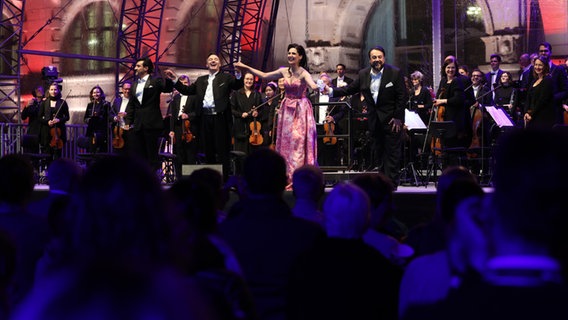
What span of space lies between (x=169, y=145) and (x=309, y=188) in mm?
10621

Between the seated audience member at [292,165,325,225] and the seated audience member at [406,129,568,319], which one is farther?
the seated audience member at [292,165,325,225]

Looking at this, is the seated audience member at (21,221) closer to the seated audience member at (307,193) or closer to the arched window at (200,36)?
the seated audience member at (307,193)

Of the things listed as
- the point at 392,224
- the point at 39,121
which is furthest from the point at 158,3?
the point at 392,224

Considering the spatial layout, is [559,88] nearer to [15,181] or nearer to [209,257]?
[15,181]

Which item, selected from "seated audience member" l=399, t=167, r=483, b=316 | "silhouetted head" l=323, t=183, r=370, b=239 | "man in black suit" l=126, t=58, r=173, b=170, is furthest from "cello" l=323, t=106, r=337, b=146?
"silhouetted head" l=323, t=183, r=370, b=239

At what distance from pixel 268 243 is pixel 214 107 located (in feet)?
24.7

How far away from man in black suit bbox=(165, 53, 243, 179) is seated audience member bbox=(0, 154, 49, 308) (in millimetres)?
6883

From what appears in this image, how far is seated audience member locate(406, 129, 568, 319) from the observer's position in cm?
143

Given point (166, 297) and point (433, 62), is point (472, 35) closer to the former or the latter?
point (433, 62)

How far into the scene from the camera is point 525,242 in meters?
1.44

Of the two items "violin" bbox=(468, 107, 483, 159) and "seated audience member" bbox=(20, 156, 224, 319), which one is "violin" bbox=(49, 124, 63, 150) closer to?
"violin" bbox=(468, 107, 483, 159)

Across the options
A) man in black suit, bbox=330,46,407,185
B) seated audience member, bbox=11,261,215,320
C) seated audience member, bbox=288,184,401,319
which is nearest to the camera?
seated audience member, bbox=11,261,215,320

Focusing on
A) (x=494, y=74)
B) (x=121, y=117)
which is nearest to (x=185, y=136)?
(x=121, y=117)

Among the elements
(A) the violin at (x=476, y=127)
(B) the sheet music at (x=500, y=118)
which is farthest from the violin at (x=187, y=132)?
(B) the sheet music at (x=500, y=118)
